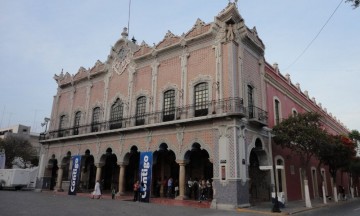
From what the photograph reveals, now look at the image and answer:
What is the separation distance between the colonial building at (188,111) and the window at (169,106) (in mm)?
72

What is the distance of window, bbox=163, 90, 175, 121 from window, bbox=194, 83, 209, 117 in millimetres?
1814

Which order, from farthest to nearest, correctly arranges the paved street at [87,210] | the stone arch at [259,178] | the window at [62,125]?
the window at [62,125] → the stone arch at [259,178] → the paved street at [87,210]

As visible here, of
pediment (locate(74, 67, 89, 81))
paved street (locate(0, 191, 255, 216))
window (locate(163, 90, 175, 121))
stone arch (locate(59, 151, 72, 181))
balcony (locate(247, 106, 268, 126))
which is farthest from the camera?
pediment (locate(74, 67, 89, 81))

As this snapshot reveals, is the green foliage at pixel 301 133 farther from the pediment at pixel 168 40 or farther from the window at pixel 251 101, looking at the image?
the pediment at pixel 168 40

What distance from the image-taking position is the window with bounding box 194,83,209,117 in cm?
1852

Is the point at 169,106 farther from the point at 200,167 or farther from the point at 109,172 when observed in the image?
the point at 109,172

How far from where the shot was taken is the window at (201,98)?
18.5m

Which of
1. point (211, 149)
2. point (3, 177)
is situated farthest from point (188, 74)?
point (3, 177)

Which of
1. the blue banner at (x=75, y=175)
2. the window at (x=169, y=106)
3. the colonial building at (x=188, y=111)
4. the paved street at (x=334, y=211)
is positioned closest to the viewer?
the paved street at (x=334, y=211)

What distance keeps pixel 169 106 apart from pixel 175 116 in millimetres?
1413

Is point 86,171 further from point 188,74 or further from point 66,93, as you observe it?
point 188,74

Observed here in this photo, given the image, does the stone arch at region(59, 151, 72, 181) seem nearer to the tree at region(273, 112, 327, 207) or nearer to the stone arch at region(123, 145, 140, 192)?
→ the stone arch at region(123, 145, 140, 192)

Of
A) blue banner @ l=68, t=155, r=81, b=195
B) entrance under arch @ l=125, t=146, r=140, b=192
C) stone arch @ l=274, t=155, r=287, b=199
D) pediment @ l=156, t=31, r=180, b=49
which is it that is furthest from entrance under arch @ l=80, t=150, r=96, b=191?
stone arch @ l=274, t=155, r=287, b=199

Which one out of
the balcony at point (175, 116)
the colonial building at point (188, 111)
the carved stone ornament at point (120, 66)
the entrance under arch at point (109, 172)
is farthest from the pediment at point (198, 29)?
the entrance under arch at point (109, 172)
